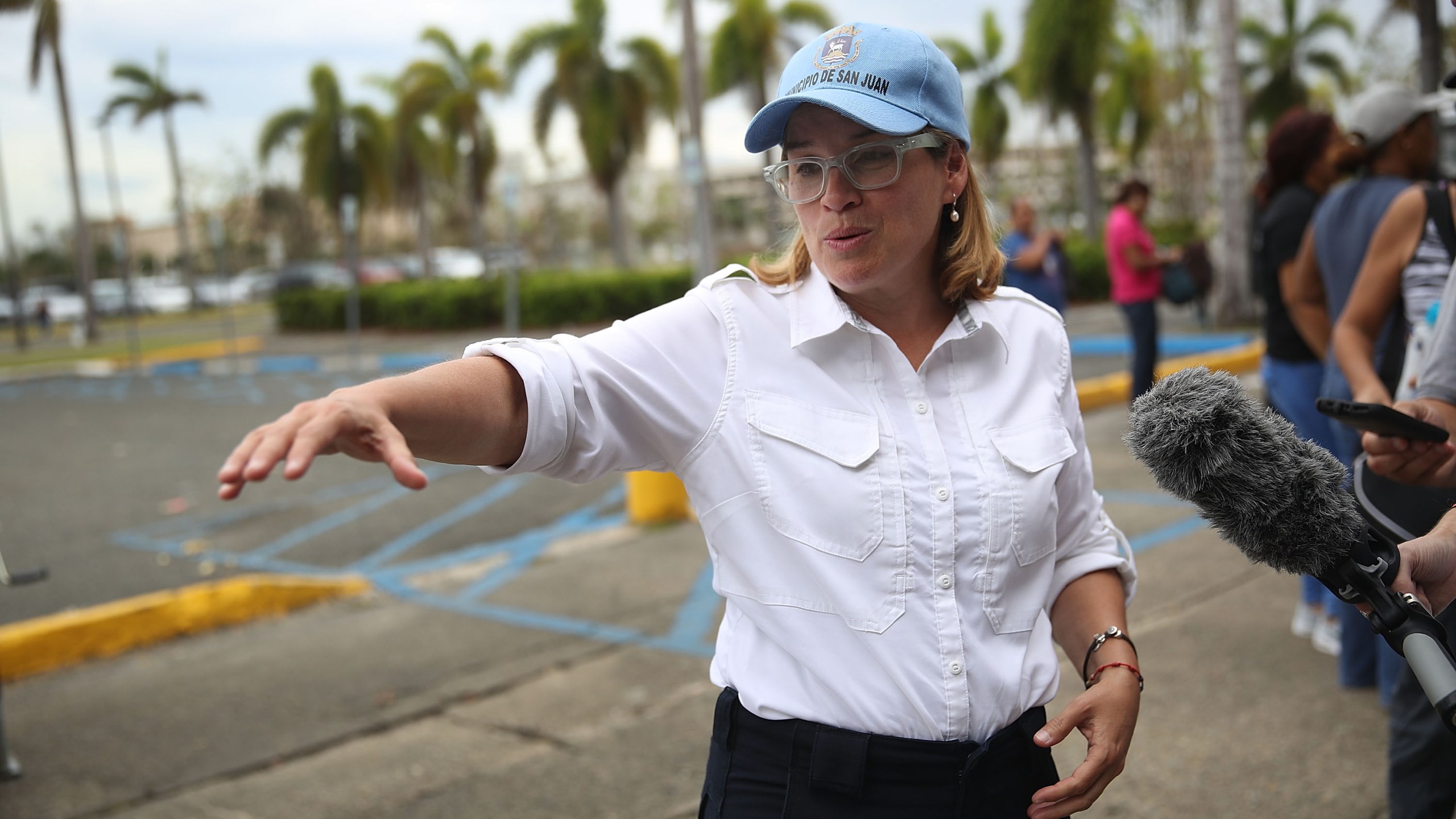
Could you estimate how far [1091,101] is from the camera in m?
27.0

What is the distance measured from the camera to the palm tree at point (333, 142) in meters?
33.7

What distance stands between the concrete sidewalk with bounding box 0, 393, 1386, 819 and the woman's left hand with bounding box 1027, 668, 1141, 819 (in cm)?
197

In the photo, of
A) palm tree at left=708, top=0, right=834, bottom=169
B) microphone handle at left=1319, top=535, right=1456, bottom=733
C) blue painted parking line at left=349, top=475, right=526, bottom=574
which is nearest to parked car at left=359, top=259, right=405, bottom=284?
palm tree at left=708, top=0, right=834, bottom=169

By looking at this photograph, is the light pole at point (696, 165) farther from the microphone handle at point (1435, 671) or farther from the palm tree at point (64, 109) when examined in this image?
the palm tree at point (64, 109)

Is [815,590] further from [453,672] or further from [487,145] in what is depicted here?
[487,145]

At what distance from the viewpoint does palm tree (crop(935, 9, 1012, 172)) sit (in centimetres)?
3580

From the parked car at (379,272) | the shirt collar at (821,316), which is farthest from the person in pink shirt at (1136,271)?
the parked car at (379,272)

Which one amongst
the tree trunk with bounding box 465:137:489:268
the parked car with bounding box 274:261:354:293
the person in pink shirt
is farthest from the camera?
the parked car with bounding box 274:261:354:293

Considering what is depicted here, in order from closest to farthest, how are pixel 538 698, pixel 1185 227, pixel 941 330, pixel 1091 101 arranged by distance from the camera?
pixel 941 330, pixel 538 698, pixel 1091 101, pixel 1185 227

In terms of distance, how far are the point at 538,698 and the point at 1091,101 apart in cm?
2530

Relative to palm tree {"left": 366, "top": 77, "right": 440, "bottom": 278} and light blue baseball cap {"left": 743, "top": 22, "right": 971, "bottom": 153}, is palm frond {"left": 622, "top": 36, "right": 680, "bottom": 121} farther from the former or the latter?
light blue baseball cap {"left": 743, "top": 22, "right": 971, "bottom": 153}

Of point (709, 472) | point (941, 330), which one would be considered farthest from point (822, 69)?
point (709, 472)

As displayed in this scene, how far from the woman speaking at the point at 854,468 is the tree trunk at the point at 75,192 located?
35040mm

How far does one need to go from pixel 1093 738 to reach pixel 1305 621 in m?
3.60
